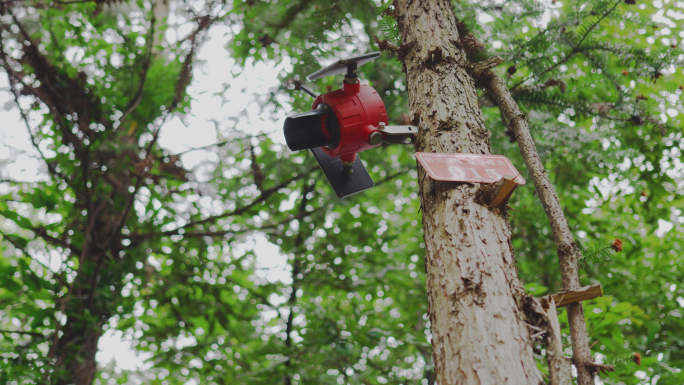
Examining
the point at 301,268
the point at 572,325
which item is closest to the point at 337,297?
the point at 301,268

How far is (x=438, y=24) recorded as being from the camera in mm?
1894

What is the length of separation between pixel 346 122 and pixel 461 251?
70 centimetres

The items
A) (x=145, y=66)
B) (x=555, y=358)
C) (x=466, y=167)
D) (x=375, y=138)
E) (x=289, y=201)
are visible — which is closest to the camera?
(x=555, y=358)

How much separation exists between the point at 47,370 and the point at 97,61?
2.57 metres

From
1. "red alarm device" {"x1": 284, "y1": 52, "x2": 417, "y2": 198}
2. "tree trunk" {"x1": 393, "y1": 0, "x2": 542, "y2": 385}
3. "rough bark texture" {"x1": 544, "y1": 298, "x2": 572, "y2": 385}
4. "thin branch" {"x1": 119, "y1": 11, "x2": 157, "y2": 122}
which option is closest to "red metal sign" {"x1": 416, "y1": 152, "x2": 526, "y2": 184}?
"tree trunk" {"x1": 393, "y1": 0, "x2": 542, "y2": 385}

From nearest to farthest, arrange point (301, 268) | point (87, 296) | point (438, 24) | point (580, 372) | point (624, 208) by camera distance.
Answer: point (580, 372)
point (438, 24)
point (87, 296)
point (301, 268)
point (624, 208)

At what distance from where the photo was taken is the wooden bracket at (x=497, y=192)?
1.17 m

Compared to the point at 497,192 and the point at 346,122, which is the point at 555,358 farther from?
the point at 346,122

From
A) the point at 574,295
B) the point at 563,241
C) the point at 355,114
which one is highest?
the point at 355,114

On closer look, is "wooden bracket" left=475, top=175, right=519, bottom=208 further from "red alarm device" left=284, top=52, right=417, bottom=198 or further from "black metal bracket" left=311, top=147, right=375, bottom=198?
"black metal bracket" left=311, top=147, right=375, bottom=198

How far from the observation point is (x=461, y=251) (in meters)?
1.17

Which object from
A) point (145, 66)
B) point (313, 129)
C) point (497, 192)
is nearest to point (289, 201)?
point (145, 66)

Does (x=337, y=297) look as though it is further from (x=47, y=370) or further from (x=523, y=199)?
(x=47, y=370)

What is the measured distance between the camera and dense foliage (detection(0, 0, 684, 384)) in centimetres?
231
